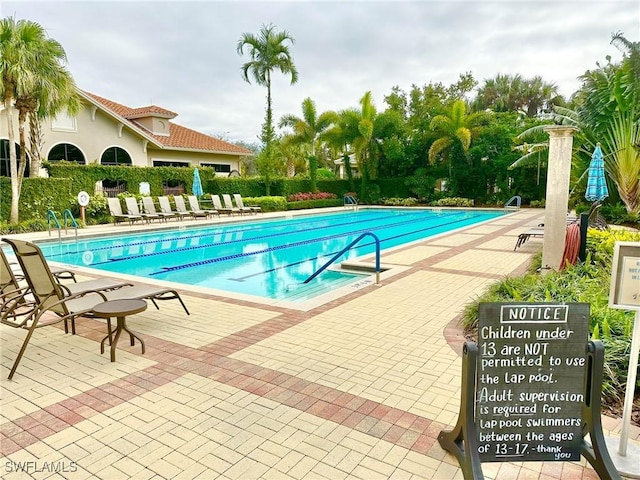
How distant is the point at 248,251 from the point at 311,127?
17723 millimetres

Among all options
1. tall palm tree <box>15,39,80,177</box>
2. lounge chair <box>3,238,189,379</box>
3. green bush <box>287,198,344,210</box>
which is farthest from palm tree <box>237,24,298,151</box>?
lounge chair <box>3,238,189,379</box>

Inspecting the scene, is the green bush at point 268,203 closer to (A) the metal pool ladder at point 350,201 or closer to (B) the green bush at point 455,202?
(A) the metal pool ladder at point 350,201

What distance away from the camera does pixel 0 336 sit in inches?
187

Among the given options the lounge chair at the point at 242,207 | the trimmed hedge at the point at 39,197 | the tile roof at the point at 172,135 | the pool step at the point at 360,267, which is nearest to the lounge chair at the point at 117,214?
the trimmed hedge at the point at 39,197

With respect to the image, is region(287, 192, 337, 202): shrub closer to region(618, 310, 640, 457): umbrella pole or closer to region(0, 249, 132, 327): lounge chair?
region(0, 249, 132, 327): lounge chair

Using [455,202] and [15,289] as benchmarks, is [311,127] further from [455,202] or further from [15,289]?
[15,289]

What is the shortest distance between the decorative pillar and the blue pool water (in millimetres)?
3367

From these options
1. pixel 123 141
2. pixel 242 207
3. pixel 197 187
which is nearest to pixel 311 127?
pixel 242 207

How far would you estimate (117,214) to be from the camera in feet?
56.1

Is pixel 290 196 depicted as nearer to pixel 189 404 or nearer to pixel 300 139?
pixel 300 139

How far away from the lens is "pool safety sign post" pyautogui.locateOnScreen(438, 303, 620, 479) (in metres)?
2.21

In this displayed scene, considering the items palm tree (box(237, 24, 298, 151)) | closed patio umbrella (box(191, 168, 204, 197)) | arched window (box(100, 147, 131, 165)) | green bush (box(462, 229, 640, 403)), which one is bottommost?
green bush (box(462, 229, 640, 403))

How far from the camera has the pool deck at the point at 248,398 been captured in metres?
2.53

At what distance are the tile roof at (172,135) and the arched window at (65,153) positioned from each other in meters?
3.06
